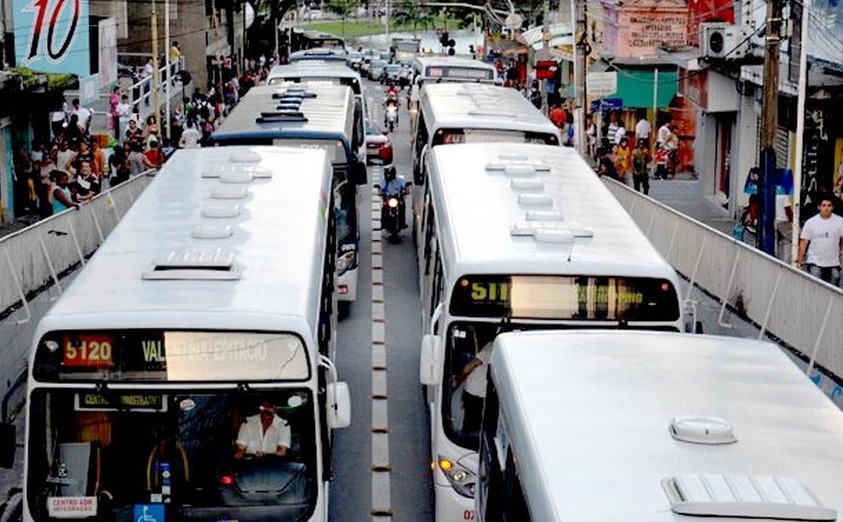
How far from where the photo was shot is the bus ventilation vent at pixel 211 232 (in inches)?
497

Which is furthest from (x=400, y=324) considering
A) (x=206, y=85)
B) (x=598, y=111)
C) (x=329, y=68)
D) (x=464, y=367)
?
(x=206, y=85)

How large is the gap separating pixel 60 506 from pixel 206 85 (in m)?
58.1

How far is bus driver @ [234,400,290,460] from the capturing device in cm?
1034

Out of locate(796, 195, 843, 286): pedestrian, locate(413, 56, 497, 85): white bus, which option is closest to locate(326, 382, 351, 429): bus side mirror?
locate(796, 195, 843, 286): pedestrian

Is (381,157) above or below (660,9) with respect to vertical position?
below

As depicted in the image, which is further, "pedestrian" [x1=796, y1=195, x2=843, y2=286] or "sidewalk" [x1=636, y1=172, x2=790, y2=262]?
"sidewalk" [x1=636, y1=172, x2=790, y2=262]

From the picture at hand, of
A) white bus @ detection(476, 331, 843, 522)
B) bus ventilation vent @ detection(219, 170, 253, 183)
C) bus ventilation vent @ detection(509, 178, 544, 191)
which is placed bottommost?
white bus @ detection(476, 331, 843, 522)

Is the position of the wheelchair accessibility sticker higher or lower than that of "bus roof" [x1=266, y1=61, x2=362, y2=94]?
lower

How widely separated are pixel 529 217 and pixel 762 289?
5.27m

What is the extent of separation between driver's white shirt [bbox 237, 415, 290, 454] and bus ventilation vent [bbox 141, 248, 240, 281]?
1177mm

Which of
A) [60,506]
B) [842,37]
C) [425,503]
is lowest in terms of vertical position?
[425,503]

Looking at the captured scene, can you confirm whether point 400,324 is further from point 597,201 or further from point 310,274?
point 310,274

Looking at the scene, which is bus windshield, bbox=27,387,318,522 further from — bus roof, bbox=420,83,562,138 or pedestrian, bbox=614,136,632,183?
pedestrian, bbox=614,136,632,183

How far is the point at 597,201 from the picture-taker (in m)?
15.5
